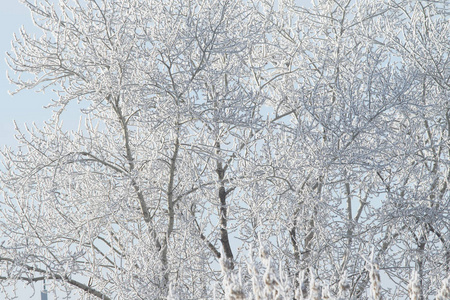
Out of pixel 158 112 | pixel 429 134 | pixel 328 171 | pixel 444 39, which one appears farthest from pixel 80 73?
pixel 429 134

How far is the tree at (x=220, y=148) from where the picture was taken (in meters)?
6.29

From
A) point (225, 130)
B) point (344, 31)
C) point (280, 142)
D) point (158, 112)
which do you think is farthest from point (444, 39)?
point (158, 112)

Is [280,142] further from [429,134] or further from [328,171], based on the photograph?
[429,134]

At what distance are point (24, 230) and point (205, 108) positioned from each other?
3316 millimetres

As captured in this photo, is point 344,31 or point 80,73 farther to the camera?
point 344,31

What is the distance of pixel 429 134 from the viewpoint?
366 inches

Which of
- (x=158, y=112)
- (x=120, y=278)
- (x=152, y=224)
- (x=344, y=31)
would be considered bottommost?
(x=120, y=278)

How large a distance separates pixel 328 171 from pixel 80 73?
3.16 metres

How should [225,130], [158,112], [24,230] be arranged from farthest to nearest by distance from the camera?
[24,230] → [225,130] → [158,112]

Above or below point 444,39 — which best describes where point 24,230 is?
below

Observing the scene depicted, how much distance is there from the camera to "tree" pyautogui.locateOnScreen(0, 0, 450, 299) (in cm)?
629

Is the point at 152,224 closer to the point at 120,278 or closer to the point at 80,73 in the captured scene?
the point at 120,278

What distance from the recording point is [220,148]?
6609 millimetres

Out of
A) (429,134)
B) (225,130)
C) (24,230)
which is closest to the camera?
(225,130)
